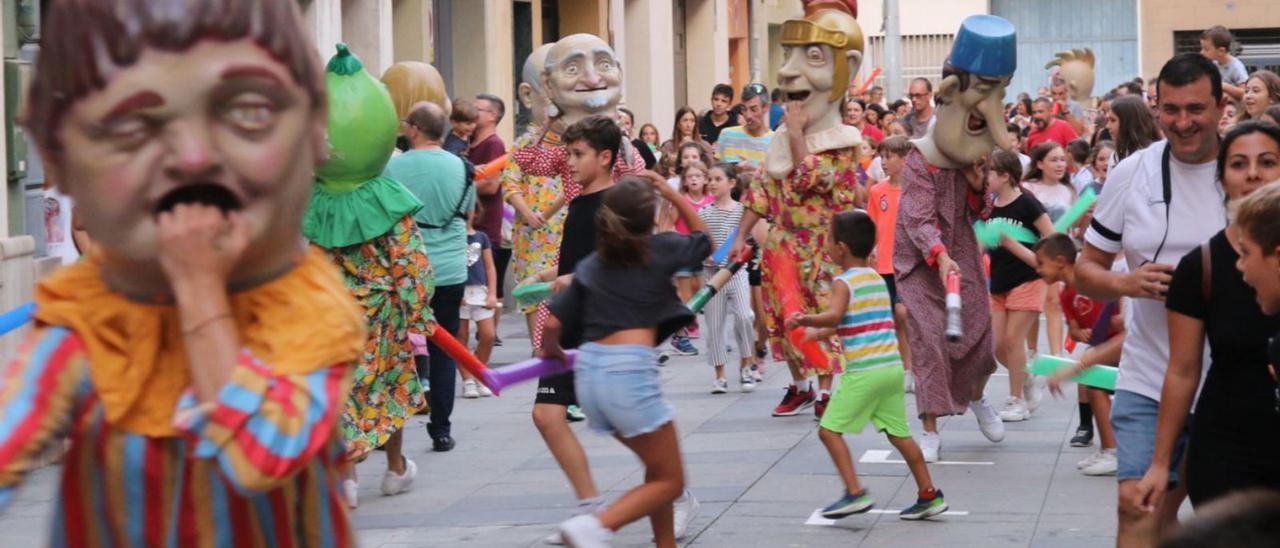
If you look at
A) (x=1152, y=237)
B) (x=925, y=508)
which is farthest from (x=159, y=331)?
(x=925, y=508)

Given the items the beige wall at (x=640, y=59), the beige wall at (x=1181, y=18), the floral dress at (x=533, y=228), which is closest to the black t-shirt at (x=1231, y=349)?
the floral dress at (x=533, y=228)

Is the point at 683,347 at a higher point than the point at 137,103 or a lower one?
lower

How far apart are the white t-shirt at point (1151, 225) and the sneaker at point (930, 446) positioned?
3.65 m

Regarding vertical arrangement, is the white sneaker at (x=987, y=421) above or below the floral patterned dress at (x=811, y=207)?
below

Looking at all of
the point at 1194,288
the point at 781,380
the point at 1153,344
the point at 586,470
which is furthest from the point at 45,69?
the point at 781,380

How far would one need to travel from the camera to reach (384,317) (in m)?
8.85

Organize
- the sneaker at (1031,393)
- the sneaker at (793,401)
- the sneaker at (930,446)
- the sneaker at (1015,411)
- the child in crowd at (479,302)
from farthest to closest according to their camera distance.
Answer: the child in crowd at (479,302)
the sneaker at (793,401)
the sneaker at (1031,393)
the sneaker at (1015,411)
the sneaker at (930,446)

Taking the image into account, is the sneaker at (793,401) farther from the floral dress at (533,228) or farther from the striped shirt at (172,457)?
the striped shirt at (172,457)

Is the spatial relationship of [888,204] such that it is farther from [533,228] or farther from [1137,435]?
[1137,435]

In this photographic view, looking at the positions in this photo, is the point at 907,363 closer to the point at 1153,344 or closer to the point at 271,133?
the point at 1153,344

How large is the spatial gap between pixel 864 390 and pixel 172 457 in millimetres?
4937

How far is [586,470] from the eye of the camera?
7621 mm

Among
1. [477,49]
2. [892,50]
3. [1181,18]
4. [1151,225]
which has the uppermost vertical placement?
[1181,18]

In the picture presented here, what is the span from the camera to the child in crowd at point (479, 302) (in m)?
12.9
